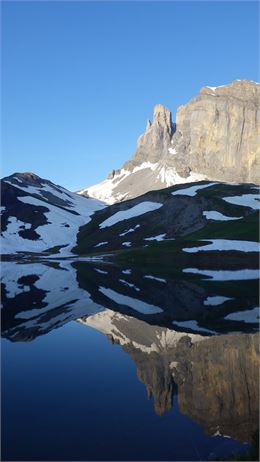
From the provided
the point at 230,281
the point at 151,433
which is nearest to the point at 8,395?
the point at 151,433

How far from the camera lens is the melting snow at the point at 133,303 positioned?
133 ft

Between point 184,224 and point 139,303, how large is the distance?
8777 centimetres

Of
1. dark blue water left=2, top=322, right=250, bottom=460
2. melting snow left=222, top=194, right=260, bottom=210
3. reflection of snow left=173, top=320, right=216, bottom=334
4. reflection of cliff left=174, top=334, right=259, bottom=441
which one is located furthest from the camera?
melting snow left=222, top=194, right=260, bottom=210

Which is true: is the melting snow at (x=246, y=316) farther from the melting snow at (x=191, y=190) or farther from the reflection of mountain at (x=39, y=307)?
the melting snow at (x=191, y=190)

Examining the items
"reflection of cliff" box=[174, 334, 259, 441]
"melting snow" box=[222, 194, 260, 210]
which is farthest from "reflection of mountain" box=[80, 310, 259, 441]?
"melting snow" box=[222, 194, 260, 210]

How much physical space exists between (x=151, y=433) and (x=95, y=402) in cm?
350

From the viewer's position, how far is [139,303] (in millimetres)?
43875

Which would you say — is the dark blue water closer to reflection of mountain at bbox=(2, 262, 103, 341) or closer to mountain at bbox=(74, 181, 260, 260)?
reflection of mountain at bbox=(2, 262, 103, 341)

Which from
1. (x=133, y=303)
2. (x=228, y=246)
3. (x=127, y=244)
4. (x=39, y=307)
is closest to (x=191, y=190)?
(x=127, y=244)

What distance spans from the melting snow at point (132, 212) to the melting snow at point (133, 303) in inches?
4000

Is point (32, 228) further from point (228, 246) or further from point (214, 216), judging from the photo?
point (228, 246)

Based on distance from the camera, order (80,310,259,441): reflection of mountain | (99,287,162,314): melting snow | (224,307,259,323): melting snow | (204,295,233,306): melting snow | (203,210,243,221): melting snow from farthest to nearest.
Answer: (203,210,243,221): melting snow → (204,295,233,306): melting snow → (99,287,162,314): melting snow → (224,307,259,323): melting snow → (80,310,259,441): reflection of mountain

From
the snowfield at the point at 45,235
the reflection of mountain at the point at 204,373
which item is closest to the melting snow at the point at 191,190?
the snowfield at the point at 45,235

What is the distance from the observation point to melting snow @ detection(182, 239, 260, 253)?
92269 mm
